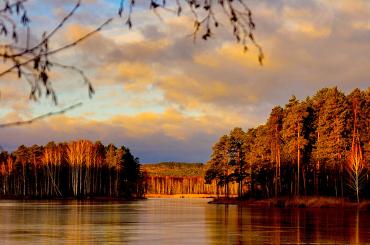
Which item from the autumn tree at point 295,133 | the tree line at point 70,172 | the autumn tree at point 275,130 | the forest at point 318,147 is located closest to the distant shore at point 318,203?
the forest at point 318,147

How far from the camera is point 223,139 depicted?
384 ft

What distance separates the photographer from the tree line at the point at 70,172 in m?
151

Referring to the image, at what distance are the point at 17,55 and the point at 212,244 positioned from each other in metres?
21.5

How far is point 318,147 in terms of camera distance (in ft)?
273

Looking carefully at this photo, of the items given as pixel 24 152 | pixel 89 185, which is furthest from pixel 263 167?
pixel 24 152

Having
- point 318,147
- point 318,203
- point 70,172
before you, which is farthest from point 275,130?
point 70,172

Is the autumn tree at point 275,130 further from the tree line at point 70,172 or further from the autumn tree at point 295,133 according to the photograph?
the tree line at point 70,172

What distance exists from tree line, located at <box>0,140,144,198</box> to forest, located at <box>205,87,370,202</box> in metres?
57.1

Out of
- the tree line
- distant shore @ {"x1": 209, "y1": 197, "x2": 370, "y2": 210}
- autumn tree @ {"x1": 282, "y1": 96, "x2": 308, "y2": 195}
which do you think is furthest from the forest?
the tree line

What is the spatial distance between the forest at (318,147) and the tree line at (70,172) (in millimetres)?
57111

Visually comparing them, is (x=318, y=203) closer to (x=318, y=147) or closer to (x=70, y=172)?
(x=318, y=147)

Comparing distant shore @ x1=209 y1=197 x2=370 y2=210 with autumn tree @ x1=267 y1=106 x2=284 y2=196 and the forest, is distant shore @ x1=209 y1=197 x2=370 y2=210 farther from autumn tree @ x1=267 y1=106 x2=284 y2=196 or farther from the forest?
autumn tree @ x1=267 y1=106 x2=284 y2=196

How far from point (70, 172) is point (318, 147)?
82762 millimetres

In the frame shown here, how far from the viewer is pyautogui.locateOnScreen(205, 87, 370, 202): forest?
261 feet
